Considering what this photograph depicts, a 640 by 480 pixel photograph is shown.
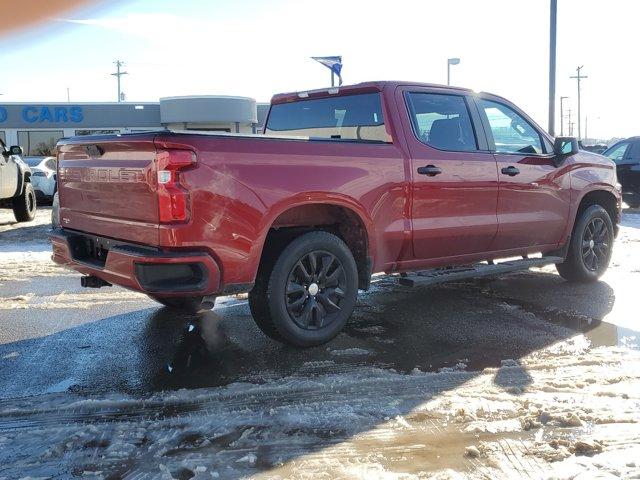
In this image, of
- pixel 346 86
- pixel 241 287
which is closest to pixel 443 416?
pixel 241 287

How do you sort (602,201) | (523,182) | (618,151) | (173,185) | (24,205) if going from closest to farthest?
(173,185) < (523,182) < (602,201) < (24,205) < (618,151)

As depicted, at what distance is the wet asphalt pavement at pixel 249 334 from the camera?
167 inches

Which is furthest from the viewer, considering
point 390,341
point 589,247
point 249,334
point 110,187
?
point 589,247

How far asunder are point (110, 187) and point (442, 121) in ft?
9.47

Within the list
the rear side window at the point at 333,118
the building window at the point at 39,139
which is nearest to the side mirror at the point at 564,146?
the rear side window at the point at 333,118

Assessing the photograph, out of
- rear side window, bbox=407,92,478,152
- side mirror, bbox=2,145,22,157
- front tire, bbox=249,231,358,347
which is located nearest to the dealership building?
side mirror, bbox=2,145,22,157

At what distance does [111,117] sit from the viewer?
111 feet

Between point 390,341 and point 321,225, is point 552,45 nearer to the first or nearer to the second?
point 321,225

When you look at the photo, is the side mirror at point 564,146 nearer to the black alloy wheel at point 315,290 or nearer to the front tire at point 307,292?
the front tire at point 307,292

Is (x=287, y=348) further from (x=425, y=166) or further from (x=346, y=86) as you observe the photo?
(x=346, y=86)

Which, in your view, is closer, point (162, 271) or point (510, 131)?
point (162, 271)

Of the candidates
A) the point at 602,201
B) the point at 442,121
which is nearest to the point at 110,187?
the point at 442,121

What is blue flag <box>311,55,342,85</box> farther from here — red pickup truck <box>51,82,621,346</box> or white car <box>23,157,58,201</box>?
white car <box>23,157,58,201</box>

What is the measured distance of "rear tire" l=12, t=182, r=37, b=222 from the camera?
43.2 feet
